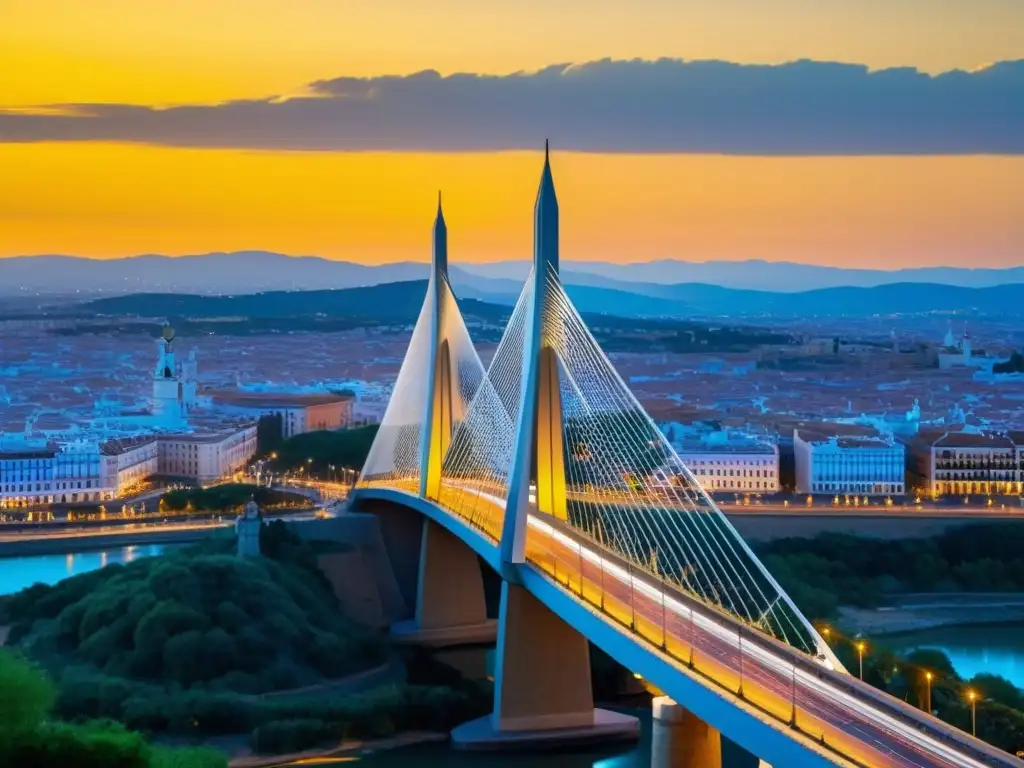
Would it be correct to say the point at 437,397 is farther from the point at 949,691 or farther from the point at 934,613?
the point at 949,691

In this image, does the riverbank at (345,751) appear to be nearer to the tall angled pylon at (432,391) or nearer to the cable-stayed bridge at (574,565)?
the cable-stayed bridge at (574,565)

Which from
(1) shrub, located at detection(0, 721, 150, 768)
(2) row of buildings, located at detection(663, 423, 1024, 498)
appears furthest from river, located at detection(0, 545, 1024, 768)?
(2) row of buildings, located at detection(663, 423, 1024, 498)

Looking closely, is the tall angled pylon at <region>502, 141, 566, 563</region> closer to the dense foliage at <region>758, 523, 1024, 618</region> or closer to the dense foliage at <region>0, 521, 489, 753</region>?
the dense foliage at <region>0, 521, 489, 753</region>

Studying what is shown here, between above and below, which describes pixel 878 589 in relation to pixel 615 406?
below

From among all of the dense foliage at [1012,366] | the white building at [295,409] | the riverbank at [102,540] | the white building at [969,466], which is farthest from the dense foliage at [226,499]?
the dense foliage at [1012,366]

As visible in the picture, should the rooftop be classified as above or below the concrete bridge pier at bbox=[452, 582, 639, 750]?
above

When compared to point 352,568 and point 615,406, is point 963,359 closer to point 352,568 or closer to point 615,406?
point 352,568

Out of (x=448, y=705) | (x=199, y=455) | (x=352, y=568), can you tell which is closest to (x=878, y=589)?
(x=352, y=568)
